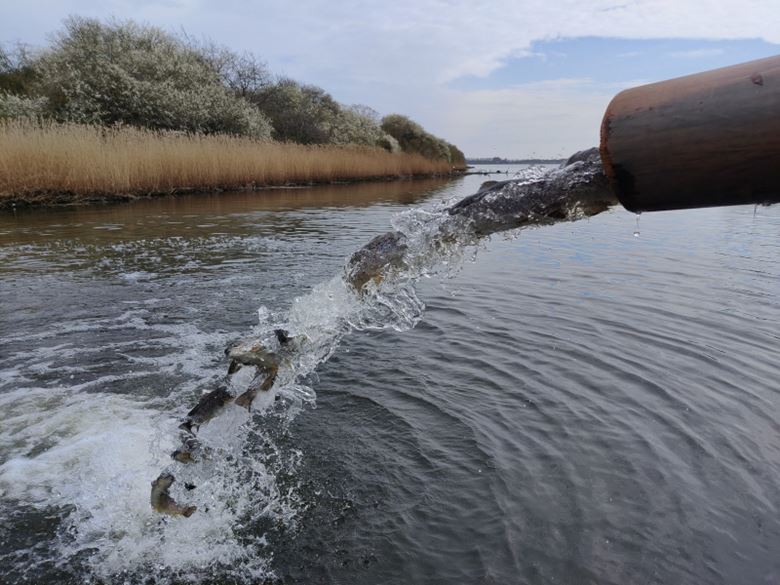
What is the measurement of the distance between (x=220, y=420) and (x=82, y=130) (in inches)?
668

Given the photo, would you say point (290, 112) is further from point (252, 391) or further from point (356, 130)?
point (252, 391)

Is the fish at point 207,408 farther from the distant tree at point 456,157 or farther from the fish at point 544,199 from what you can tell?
the distant tree at point 456,157

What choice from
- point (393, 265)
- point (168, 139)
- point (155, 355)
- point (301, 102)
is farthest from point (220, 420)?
point (301, 102)

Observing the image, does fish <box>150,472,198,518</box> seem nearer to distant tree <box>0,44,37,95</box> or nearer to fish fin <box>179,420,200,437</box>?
fish fin <box>179,420,200,437</box>

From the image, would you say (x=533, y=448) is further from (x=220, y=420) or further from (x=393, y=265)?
(x=220, y=420)

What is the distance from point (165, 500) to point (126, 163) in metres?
17.3

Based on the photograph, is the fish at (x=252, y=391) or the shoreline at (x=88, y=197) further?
the shoreline at (x=88, y=197)

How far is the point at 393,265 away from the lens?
2.98m

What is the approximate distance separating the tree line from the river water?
1613cm

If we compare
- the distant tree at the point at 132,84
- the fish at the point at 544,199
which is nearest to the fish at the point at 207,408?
the fish at the point at 544,199

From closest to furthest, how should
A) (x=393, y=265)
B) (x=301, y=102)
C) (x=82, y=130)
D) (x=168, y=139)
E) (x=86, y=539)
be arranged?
(x=86, y=539), (x=393, y=265), (x=82, y=130), (x=168, y=139), (x=301, y=102)

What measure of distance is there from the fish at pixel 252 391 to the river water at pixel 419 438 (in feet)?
1.03

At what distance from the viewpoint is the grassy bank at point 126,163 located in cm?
1478

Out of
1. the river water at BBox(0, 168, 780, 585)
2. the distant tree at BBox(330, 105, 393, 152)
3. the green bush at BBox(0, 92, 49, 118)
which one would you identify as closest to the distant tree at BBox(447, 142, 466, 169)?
the distant tree at BBox(330, 105, 393, 152)
